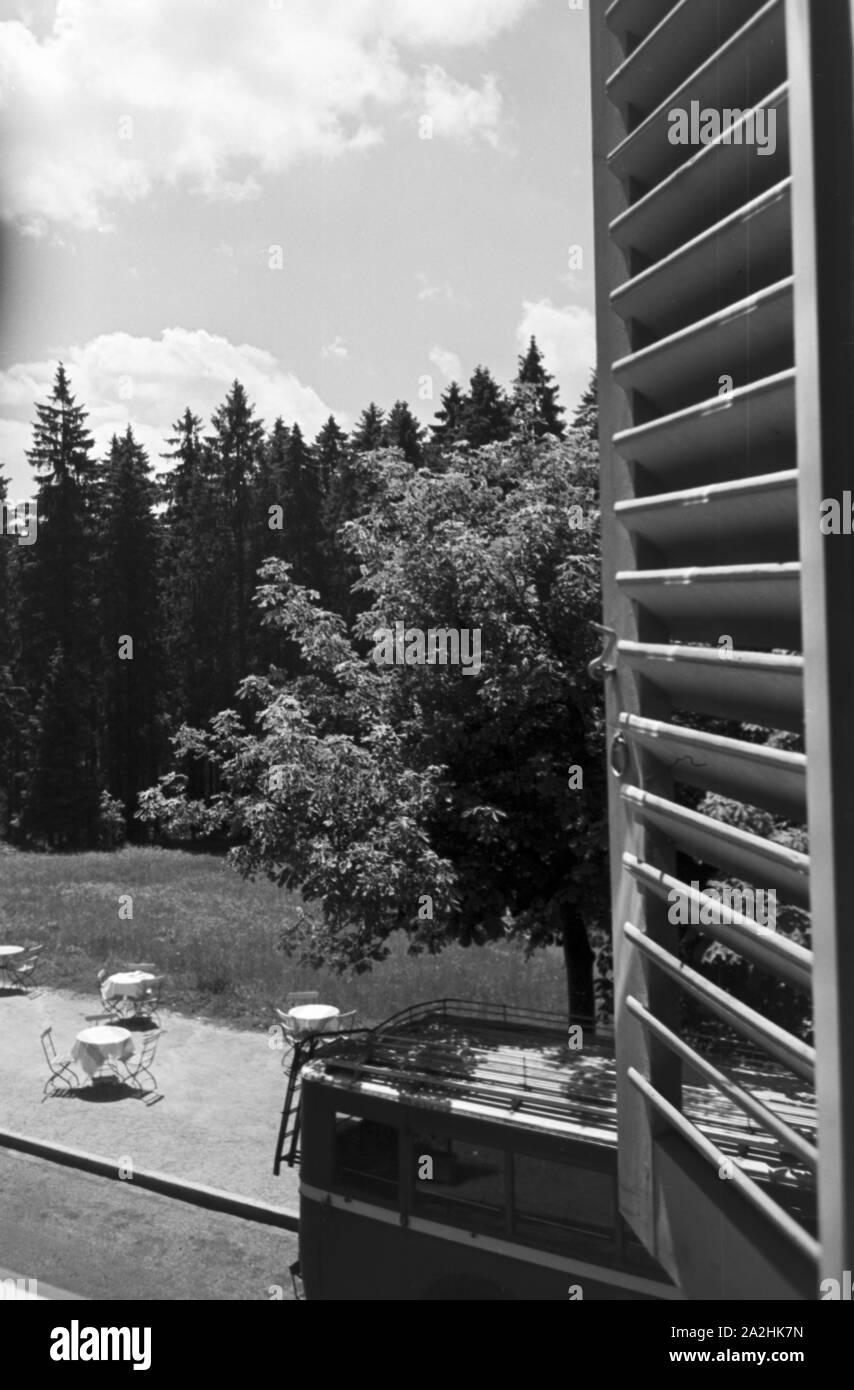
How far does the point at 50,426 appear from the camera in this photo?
137 ft

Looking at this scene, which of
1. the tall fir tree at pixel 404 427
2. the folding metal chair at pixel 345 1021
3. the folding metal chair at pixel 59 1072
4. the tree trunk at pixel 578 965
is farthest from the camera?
the tall fir tree at pixel 404 427

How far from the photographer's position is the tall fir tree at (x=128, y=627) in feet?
138

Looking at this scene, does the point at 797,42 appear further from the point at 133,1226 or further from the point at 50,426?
the point at 50,426

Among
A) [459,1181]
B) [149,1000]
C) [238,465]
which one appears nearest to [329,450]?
[238,465]

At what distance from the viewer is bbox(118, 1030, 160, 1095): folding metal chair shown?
13562 millimetres

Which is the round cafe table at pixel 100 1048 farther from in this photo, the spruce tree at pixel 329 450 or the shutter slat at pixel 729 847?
the spruce tree at pixel 329 450

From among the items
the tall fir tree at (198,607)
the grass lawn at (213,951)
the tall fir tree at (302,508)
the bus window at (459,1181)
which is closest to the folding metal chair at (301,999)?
the grass lawn at (213,951)

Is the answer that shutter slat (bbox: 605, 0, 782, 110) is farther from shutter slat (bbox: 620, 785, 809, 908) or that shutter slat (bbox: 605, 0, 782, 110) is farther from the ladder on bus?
the ladder on bus

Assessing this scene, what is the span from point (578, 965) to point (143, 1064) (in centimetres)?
606

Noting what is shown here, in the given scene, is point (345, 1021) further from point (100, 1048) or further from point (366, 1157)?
point (366, 1157)

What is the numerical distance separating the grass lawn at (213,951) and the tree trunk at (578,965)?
2.86 m

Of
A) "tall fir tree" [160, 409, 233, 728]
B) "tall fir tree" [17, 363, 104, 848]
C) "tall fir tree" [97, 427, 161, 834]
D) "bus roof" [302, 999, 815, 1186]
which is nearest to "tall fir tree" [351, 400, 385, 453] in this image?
"tall fir tree" [160, 409, 233, 728]

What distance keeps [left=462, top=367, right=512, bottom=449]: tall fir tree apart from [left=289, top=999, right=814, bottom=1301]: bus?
2828cm

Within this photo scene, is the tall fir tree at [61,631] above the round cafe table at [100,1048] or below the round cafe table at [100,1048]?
above
